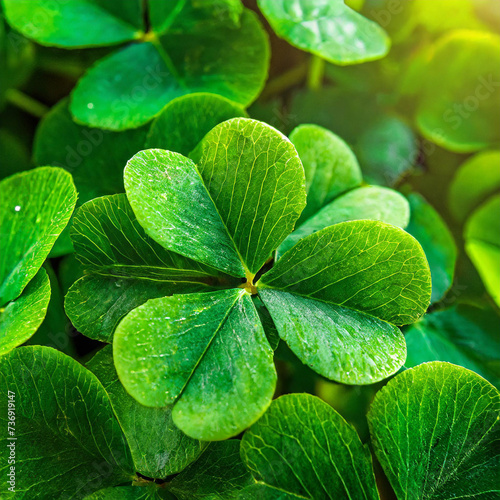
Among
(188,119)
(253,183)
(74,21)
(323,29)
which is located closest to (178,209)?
(253,183)

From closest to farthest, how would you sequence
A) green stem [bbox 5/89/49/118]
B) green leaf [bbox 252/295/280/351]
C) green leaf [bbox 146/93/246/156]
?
1. green leaf [bbox 252/295/280/351]
2. green leaf [bbox 146/93/246/156]
3. green stem [bbox 5/89/49/118]

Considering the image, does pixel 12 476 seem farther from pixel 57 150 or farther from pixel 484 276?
pixel 484 276

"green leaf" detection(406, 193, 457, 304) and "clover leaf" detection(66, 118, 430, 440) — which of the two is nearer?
"clover leaf" detection(66, 118, 430, 440)

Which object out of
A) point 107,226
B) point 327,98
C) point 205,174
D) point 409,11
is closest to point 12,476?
point 107,226

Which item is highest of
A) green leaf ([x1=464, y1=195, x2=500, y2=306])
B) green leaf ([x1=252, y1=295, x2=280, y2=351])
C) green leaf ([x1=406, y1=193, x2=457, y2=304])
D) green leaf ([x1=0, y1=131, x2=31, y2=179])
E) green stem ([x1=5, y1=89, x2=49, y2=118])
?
green leaf ([x1=464, y1=195, x2=500, y2=306])

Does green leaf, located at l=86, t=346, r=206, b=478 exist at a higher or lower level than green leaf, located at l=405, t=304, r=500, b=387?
lower

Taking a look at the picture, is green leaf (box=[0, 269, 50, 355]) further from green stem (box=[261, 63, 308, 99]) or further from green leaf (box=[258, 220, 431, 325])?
green stem (box=[261, 63, 308, 99])

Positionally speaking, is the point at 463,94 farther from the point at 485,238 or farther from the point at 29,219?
the point at 29,219

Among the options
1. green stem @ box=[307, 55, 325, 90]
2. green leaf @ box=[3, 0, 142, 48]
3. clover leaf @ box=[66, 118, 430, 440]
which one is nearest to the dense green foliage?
clover leaf @ box=[66, 118, 430, 440]
